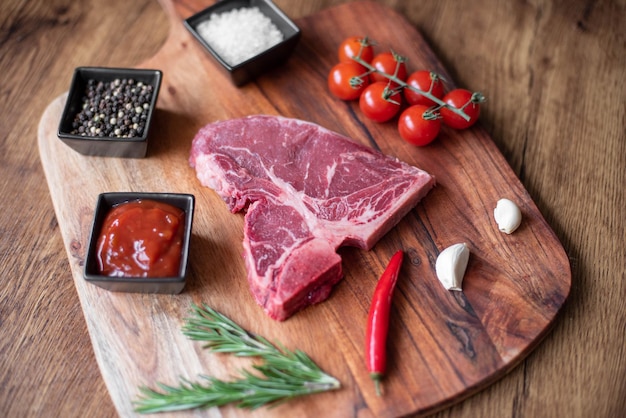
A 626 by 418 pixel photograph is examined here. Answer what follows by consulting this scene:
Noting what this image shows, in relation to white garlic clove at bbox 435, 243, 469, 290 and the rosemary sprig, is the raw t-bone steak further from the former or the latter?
white garlic clove at bbox 435, 243, 469, 290

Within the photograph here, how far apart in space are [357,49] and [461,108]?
2.89 ft

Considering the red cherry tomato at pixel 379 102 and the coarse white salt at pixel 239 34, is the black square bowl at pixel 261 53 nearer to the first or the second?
the coarse white salt at pixel 239 34

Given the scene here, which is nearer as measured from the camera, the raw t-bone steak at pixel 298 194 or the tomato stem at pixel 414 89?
the raw t-bone steak at pixel 298 194

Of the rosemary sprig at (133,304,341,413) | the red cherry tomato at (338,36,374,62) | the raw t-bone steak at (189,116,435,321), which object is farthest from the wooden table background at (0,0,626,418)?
the raw t-bone steak at (189,116,435,321)

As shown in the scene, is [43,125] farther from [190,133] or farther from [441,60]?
[441,60]

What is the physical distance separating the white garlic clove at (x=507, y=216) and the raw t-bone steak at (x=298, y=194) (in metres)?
0.46

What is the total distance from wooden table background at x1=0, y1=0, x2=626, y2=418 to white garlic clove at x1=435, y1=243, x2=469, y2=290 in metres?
0.62

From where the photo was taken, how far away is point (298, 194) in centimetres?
363

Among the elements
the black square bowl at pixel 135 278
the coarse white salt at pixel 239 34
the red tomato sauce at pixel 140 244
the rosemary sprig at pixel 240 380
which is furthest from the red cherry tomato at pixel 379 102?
the rosemary sprig at pixel 240 380

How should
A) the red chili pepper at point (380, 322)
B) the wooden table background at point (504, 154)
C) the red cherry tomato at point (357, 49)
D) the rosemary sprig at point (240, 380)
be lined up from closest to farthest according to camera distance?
the rosemary sprig at point (240, 380), the red chili pepper at point (380, 322), the wooden table background at point (504, 154), the red cherry tomato at point (357, 49)

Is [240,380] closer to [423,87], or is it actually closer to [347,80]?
[347,80]

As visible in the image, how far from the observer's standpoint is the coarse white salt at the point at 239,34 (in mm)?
4117

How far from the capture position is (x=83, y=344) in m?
3.45

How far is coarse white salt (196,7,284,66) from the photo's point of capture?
412 centimetres
